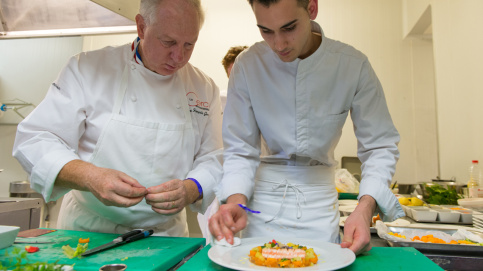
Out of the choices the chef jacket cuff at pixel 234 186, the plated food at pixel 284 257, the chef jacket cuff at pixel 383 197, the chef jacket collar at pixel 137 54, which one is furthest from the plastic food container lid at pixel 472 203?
the chef jacket collar at pixel 137 54

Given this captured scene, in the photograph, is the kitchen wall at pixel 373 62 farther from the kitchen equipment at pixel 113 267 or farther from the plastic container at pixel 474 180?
the kitchen equipment at pixel 113 267

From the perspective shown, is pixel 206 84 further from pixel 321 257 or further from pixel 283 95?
pixel 321 257

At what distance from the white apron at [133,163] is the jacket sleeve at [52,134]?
12cm

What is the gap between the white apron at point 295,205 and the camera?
131 centimetres

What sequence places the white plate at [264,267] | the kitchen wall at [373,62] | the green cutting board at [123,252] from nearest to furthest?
the white plate at [264,267] → the green cutting board at [123,252] → the kitchen wall at [373,62]

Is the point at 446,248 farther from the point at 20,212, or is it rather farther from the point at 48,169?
the point at 20,212

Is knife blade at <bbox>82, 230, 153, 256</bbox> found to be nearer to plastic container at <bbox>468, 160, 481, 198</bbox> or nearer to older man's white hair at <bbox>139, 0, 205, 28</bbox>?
older man's white hair at <bbox>139, 0, 205, 28</bbox>

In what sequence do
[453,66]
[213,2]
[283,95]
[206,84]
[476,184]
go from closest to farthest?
[283,95] < [206,84] < [476,184] < [453,66] < [213,2]

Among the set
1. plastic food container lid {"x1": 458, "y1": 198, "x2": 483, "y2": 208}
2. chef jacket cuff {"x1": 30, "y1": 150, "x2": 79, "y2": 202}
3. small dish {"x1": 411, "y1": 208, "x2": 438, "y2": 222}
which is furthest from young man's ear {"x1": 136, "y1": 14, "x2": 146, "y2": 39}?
plastic food container lid {"x1": 458, "y1": 198, "x2": 483, "y2": 208}

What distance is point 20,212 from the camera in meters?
2.31

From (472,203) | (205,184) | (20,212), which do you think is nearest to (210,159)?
(205,184)

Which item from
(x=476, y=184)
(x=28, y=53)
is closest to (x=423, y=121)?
(x=476, y=184)

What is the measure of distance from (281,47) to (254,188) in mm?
529

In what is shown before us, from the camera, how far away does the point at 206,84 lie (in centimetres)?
173
